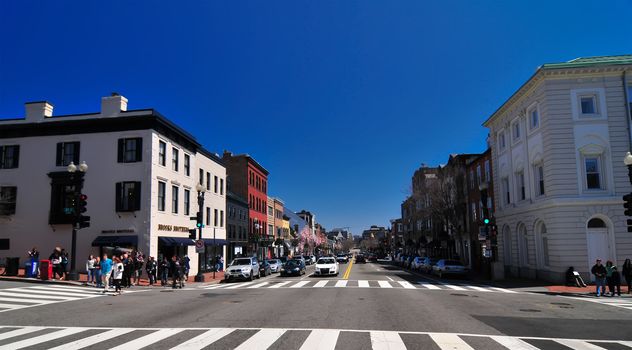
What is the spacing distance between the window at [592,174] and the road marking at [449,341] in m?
21.4

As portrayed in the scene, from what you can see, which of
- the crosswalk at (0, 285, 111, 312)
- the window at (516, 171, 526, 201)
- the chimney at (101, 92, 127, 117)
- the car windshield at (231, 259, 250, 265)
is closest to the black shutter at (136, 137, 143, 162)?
the chimney at (101, 92, 127, 117)

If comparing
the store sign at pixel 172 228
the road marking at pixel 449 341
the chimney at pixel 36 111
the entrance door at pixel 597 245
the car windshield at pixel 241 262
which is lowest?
the road marking at pixel 449 341

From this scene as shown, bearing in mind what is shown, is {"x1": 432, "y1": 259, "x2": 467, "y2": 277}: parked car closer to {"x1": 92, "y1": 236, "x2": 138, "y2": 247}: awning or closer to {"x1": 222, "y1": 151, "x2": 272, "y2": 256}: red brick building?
{"x1": 92, "y1": 236, "x2": 138, "y2": 247}: awning

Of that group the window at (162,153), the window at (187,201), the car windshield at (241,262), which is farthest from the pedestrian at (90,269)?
the window at (187,201)

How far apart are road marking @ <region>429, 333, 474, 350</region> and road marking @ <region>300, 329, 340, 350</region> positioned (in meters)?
2.08

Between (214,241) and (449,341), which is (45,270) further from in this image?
(449,341)

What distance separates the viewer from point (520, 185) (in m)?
33.3

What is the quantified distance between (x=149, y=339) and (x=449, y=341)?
6.24 meters

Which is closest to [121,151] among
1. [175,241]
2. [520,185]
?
[175,241]

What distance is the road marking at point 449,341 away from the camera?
884 centimetres

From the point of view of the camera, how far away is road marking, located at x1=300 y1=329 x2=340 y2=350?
8.74 meters

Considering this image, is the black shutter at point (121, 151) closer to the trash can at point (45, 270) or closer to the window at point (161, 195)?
the window at point (161, 195)

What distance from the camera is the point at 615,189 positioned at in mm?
26422

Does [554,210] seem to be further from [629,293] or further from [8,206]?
[8,206]
